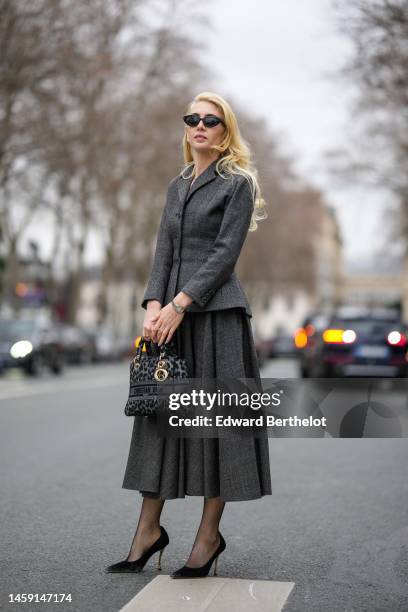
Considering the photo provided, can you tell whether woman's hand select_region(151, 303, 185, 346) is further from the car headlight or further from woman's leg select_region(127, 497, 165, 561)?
the car headlight

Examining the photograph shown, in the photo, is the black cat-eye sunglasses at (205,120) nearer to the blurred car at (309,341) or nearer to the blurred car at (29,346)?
the blurred car at (309,341)

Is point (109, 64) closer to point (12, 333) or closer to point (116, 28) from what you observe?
point (116, 28)

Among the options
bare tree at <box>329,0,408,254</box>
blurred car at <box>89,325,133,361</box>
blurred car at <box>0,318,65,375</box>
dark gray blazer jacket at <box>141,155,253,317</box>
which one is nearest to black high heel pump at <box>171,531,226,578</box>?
dark gray blazer jacket at <box>141,155,253,317</box>

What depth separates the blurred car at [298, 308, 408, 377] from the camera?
18.2 meters

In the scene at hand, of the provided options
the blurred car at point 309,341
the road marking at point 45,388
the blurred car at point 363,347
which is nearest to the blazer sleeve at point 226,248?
the road marking at point 45,388

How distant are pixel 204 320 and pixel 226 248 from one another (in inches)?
12.0

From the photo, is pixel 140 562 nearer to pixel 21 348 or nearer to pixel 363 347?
pixel 363 347

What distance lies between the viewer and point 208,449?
4.31m

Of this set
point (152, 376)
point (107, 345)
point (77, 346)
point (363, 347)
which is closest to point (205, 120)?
point (152, 376)

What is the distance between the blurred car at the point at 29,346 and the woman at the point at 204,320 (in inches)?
839

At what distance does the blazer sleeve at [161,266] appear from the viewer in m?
4.49

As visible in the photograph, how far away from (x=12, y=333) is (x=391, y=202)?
18.8 metres

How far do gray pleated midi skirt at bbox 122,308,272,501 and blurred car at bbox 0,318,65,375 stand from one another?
2138 centimetres

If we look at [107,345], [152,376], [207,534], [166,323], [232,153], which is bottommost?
[107,345]
